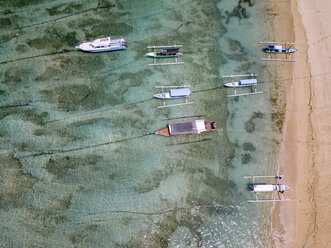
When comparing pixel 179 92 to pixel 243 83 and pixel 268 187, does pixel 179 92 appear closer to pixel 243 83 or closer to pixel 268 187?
pixel 243 83

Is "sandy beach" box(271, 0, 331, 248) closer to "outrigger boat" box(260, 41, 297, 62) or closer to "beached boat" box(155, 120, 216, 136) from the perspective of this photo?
"outrigger boat" box(260, 41, 297, 62)

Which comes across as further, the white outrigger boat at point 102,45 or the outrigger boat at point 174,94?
the white outrigger boat at point 102,45

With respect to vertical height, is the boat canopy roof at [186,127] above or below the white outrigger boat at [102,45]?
below

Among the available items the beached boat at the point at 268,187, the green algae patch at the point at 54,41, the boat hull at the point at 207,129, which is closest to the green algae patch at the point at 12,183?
the green algae patch at the point at 54,41

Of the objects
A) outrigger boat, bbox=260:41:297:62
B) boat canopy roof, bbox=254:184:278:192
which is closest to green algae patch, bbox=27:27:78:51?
outrigger boat, bbox=260:41:297:62

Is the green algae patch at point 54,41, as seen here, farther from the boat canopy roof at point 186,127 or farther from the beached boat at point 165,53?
the boat canopy roof at point 186,127

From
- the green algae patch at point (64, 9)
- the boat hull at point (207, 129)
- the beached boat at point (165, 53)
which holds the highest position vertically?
the green algae patch at point (64, 9)
